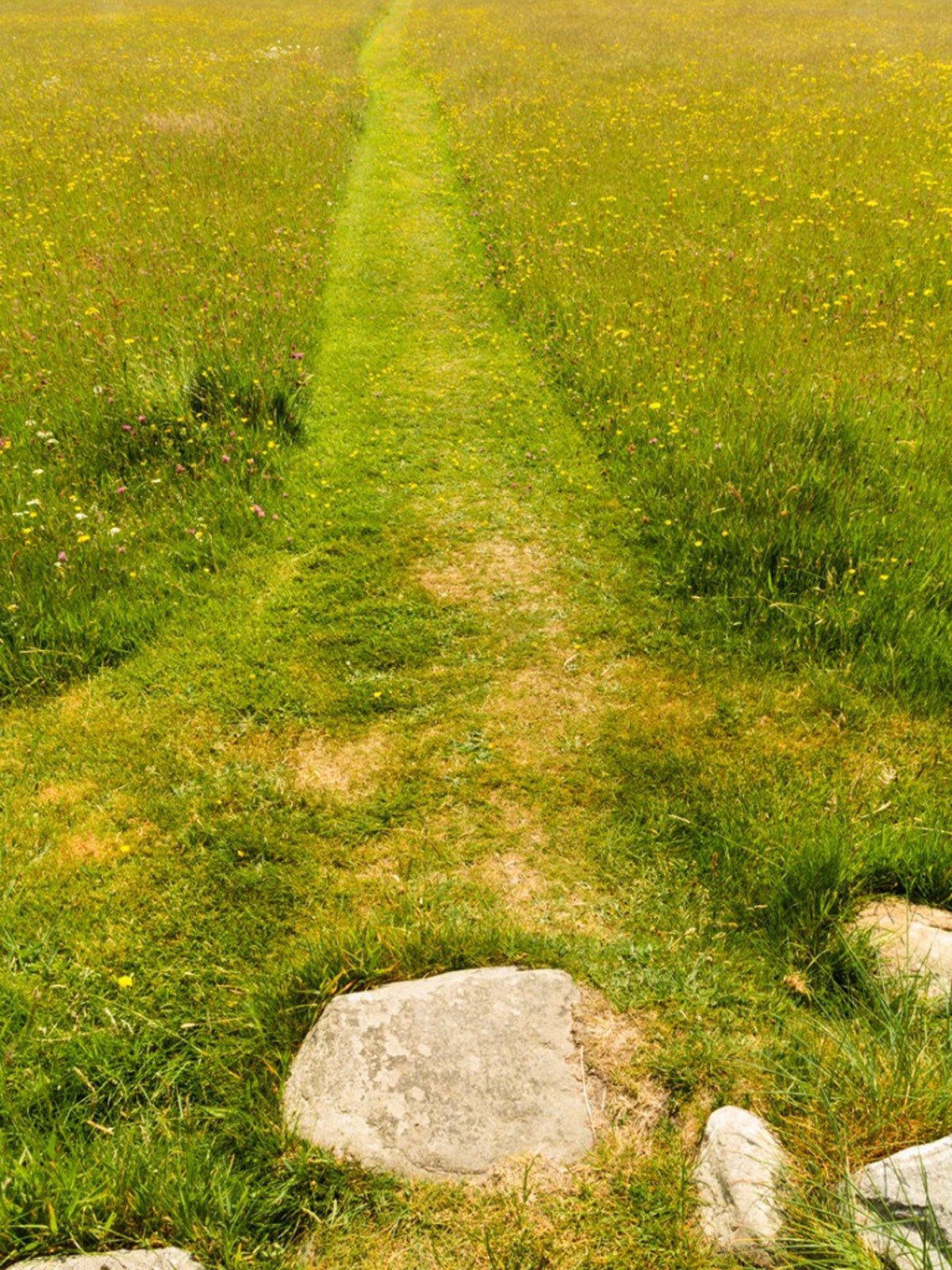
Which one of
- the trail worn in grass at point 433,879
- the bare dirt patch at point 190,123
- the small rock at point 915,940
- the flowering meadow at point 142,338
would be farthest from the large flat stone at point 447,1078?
the bare dirt patch at point 190,123

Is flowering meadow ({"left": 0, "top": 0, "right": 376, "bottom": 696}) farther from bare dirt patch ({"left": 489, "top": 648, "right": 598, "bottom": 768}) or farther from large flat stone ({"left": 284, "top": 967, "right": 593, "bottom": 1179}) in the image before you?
large flat stone ({"left": 284, "top": 967, "right": 593, "bottom": 1179})

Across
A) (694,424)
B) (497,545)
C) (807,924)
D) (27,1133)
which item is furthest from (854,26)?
(27,1133)

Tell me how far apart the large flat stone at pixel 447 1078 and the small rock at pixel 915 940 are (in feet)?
4.57

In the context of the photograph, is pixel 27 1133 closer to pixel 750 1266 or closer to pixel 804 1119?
pixel 750 1266

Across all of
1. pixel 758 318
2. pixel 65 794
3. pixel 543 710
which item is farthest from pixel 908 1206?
pixel 758 318

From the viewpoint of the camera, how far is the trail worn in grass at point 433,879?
110 inches

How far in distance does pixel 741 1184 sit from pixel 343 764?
2.99 metres

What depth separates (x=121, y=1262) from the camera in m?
2.56

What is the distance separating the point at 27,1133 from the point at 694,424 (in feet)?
22.8

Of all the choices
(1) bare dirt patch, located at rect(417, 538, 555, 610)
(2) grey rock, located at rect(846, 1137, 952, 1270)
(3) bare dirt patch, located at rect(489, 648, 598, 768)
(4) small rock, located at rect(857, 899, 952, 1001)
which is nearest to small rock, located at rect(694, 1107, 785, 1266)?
(2) grey rock, located at rect(846, 1137, 952, 1270)

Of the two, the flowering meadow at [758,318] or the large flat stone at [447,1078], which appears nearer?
the large flat stone at [447,1078]

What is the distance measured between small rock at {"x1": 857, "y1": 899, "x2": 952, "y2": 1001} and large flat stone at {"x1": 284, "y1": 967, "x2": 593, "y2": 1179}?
1.39 m

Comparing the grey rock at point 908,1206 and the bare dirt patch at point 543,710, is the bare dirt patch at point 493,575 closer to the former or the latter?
the bare dirt patch at point 543,710

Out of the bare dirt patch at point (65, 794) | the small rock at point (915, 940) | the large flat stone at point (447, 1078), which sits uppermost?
the bare dirt patch at point (65, 794)
